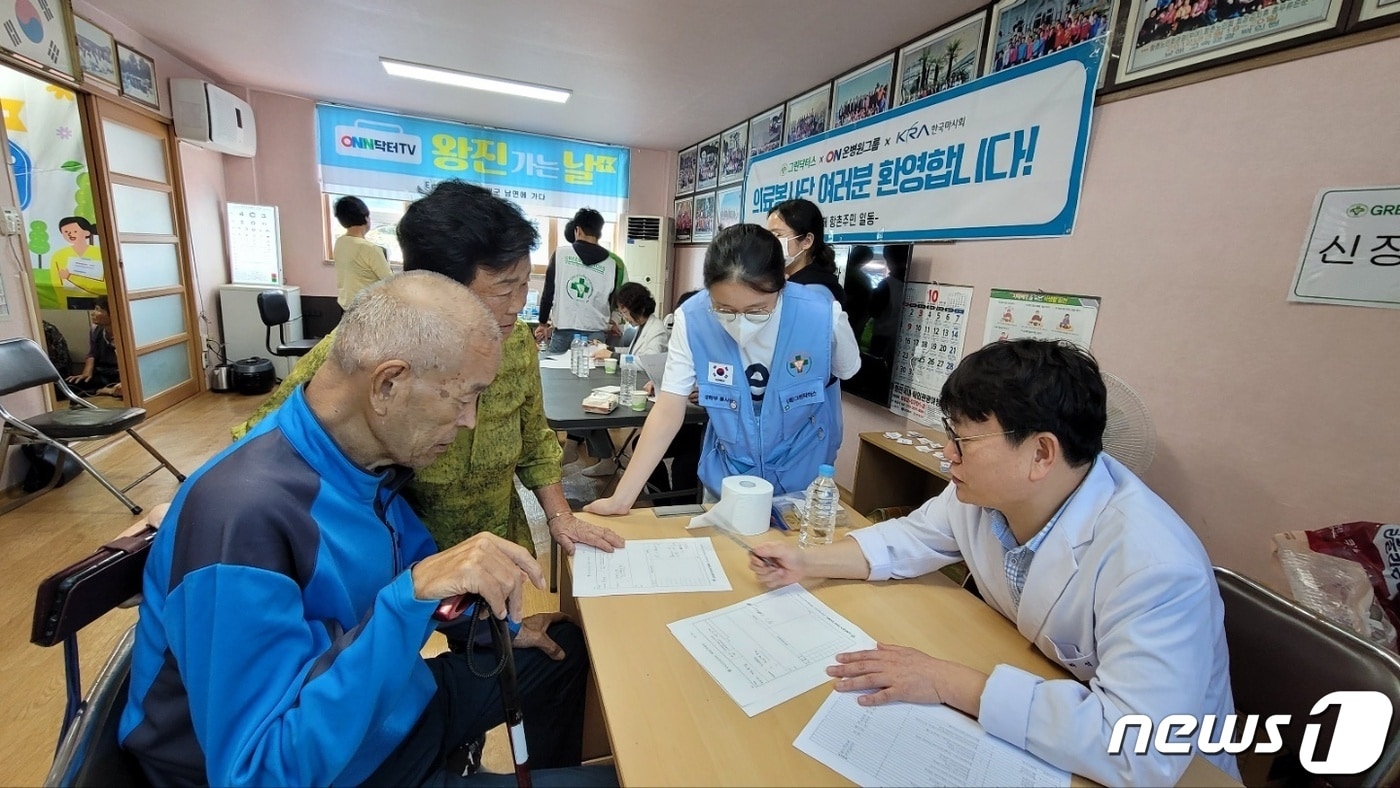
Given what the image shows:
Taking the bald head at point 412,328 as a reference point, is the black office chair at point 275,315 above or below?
below

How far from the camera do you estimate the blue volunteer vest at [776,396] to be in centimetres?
166

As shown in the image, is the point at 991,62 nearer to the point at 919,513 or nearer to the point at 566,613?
the point at 919,513

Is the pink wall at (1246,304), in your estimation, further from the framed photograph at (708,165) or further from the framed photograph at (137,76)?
the framed photograph at (137,76)

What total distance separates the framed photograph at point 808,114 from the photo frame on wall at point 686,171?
195 centimetres

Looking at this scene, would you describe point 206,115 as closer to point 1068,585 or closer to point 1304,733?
point 1068,585

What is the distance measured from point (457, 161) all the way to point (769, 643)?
20.4 ft

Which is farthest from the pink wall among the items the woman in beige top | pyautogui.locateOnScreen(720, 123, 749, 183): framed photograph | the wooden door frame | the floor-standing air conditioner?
the wooden door frame

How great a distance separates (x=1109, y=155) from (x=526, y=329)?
2144 mm

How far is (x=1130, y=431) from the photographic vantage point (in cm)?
184

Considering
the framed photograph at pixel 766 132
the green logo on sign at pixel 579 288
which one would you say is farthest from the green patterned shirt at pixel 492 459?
the framed photograph at pixel 766 132

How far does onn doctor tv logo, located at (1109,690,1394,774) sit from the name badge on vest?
3.69 ft

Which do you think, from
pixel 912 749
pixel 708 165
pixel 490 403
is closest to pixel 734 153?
pixel 708 165

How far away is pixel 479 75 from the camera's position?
162 inches

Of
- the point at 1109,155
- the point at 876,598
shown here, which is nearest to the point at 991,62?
the point at 1109,155
